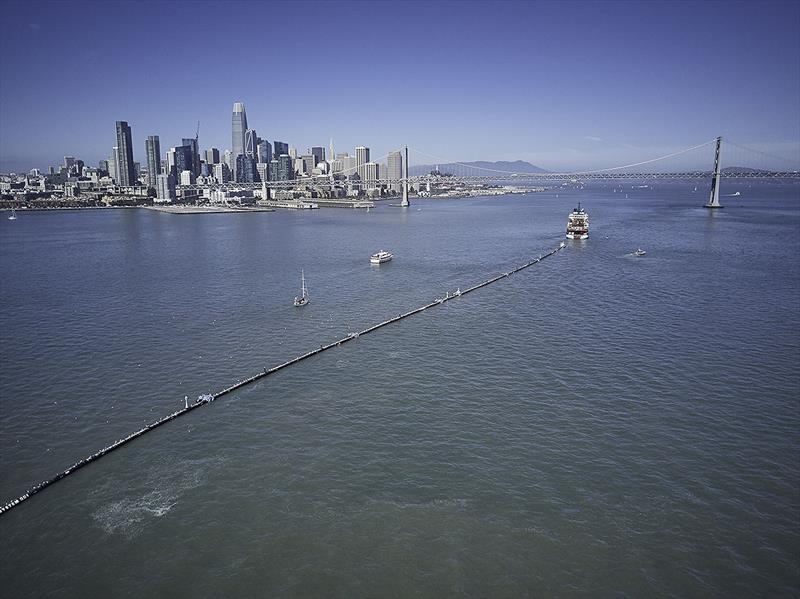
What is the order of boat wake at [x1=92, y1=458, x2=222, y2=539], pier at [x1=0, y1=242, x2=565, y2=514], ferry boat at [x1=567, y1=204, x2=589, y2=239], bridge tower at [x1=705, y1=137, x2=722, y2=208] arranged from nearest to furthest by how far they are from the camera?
boat wake at [x1=92, y1=458, x2=222, y2=539]
pier at [x1=0, y1=242, x2=565, y2=514]
ferry boat at [x1=567, y1=204, x2=589, y2=239]
bridge tower at [x1=705, y1=137, x2=722, y2=208]

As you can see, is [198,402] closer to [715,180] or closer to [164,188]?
[715,180]

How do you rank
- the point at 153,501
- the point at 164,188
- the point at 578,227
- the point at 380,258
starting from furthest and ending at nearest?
1. the point at 164,188
2. the point at 578,227
3. the point at 380,258
4. the point at 153,501

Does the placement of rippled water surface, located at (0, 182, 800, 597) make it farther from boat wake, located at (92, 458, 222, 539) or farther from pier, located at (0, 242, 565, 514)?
pier, located at (0, 242, 565, 514)

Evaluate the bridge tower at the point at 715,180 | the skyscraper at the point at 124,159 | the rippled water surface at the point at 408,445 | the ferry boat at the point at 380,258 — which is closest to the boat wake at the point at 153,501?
the rippled water surface at the point at 408,445

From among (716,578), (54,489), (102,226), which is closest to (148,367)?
(54,489)

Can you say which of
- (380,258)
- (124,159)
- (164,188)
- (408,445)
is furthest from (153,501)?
(124,159)

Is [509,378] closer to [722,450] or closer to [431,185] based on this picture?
[722,450]

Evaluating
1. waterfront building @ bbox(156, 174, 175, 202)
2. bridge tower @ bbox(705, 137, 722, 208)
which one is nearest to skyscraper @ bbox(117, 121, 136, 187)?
waterfront building @ bbox(156, 174, 175, 202)

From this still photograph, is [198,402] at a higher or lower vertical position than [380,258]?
lower

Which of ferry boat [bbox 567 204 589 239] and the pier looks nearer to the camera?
the pier
